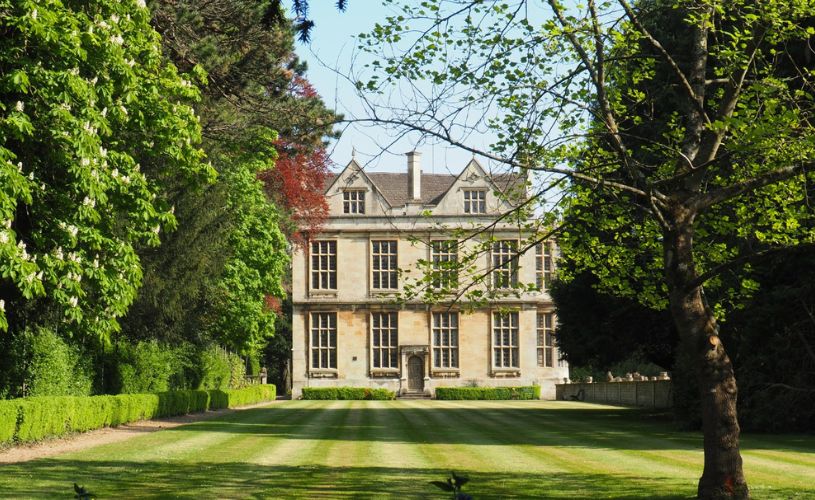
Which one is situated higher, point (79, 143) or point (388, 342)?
point (79, 143)

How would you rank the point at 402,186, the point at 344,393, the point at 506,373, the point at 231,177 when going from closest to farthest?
the point at 231,177 → the point at 344,393 → the point at 506,373 → the point at 402,186

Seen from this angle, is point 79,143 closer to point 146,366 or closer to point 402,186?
point 146,366

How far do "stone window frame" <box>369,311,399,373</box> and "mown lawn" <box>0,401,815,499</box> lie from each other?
33.0 m

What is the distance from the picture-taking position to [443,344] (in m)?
57.8

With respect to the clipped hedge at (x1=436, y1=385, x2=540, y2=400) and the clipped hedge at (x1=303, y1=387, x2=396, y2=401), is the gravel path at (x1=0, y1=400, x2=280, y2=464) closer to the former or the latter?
the clipped hedge at (x1=303, y1=387, x2=396, y2=401)

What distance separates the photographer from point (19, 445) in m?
17.7

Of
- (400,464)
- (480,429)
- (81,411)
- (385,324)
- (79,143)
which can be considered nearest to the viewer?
(400,464)

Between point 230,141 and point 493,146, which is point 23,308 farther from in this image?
point 493,146

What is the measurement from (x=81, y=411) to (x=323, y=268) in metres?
36.8

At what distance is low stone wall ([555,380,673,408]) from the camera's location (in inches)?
1454

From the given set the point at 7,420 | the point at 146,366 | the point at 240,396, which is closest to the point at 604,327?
the point at 146,366

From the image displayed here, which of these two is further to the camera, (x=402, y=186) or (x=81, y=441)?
(x=402, y=186)

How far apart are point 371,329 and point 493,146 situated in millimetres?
46225

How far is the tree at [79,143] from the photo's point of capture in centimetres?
1477
